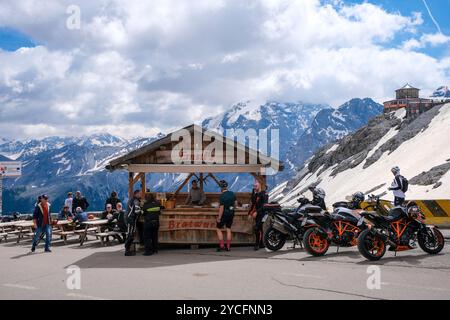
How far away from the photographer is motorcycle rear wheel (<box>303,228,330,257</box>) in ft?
42.2

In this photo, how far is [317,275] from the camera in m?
10.4

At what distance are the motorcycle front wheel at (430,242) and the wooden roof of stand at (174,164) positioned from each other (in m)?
5.01

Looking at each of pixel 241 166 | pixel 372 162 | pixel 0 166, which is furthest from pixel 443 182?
pixel 0 166

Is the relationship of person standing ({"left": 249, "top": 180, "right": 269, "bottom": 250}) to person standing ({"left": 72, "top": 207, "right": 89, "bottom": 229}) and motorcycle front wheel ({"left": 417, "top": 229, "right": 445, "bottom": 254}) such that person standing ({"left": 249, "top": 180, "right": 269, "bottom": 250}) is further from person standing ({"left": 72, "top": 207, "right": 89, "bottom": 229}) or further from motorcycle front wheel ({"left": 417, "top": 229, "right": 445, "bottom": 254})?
person standing ({"left": 72, "top": 207, "right": 89, "bottom": 229})

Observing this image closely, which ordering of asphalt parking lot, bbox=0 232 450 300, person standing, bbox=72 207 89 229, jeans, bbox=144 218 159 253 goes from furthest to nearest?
1. person standing, bbox=72 207 89 229
2. jeans, bbox=144 218 159 253
3. asphalt parking lot, bbox=0 232 450 300

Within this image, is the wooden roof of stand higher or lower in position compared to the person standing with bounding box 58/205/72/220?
higher

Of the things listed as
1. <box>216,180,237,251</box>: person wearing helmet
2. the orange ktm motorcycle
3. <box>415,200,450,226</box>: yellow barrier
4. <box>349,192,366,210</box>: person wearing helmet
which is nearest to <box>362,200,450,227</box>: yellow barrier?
<box>415,200,450,226</box>: yellow barrier

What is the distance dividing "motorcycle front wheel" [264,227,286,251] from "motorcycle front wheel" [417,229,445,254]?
355 cm

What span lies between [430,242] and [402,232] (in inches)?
33.3

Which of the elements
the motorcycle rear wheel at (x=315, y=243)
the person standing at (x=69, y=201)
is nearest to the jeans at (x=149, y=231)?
the motorcycle rear wheel at (x=315, y=243)

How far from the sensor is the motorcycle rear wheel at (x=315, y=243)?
1285 cm

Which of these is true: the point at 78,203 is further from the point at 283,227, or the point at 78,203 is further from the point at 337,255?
the point at 337,255

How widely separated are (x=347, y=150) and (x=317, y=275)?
451ft

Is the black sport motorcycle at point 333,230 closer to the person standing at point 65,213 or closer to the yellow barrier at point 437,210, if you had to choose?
the yellow barrier at point 437,210
